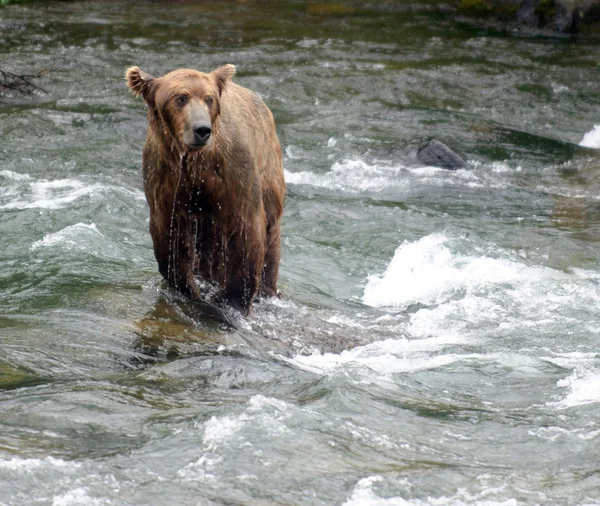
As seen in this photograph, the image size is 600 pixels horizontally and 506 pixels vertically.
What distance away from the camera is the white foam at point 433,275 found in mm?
8391

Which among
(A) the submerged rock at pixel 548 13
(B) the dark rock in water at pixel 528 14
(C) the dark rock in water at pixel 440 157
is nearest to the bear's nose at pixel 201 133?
(C) the dark rock in water at pixel 440 157

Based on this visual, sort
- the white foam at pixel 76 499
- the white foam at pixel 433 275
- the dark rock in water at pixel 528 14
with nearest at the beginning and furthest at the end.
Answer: the white foam at pixel 76 499 < the white foam at pixel 433 275 < the dark rock in water at pixel 528 14

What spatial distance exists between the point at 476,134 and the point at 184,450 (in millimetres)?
9855

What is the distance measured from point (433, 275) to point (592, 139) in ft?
18.8

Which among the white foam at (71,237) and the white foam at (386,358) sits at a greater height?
the white foam at (71,237)

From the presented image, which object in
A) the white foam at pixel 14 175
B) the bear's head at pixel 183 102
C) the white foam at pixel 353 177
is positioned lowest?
the white foam at pixel 14 175

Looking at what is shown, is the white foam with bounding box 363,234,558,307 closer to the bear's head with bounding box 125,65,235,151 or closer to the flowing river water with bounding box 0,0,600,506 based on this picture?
the flowing river water with bounding box 0,0,600,506

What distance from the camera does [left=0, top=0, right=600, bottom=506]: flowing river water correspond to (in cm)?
445

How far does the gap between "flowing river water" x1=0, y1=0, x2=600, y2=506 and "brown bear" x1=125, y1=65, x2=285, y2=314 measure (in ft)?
1.13

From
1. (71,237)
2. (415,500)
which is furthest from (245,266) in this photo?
(415,500)

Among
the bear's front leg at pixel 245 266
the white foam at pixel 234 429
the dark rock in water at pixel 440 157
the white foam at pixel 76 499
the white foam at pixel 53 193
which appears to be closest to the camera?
the white foam at pixel 76 499

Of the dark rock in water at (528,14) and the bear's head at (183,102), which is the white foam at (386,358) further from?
the dark rock in water at (528,14)

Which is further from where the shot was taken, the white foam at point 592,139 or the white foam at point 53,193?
the white foam at point 592,139

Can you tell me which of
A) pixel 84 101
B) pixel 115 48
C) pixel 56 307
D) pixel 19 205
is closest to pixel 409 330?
pixel 56 307
